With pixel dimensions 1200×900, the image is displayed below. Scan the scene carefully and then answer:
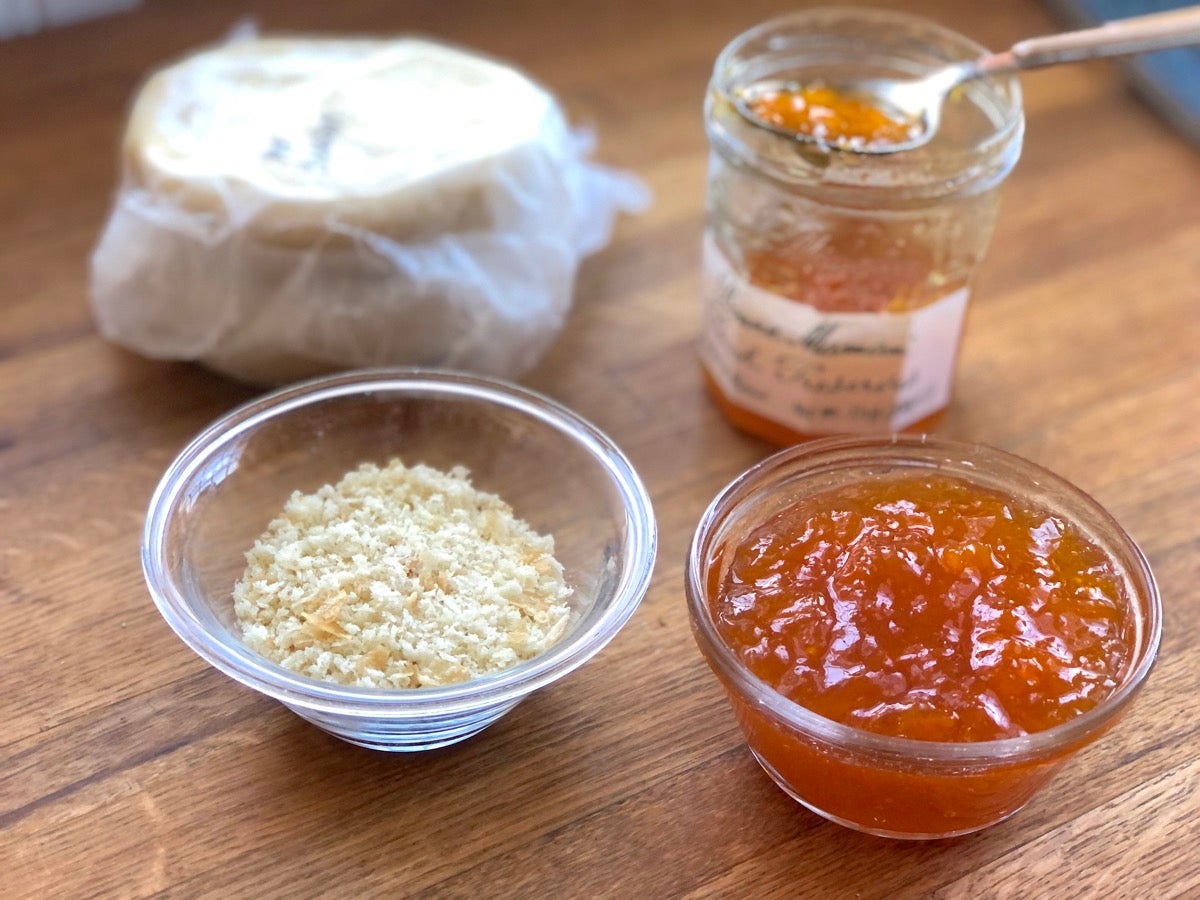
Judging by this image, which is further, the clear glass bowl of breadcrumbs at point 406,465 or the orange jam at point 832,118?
the orange jam at point 832,118

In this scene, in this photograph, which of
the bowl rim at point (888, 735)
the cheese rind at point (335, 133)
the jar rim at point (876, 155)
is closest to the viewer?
the bowl rim at point (888, 735)

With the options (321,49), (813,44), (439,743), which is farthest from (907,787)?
(321,49)

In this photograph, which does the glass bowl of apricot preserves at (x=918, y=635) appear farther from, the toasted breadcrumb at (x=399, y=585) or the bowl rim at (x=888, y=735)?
the toasted breadcrumb at (x=399, y=585)

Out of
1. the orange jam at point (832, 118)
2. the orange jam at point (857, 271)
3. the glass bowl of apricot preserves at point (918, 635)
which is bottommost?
the glass bowl of apricot preserves at point (918, 635)

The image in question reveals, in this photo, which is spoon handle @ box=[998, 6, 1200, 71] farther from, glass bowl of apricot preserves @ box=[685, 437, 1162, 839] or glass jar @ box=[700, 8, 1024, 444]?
glass bowl of apricot preserves @ box=[685, 437, 1162, 839]

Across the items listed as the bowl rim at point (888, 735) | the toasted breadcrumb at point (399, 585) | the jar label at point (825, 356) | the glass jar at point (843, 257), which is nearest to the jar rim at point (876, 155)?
the glass jar at point (843, 257)

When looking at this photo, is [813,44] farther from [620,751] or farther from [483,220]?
[620,751]

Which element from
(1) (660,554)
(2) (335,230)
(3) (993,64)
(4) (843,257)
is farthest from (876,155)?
(2) (335,230)
